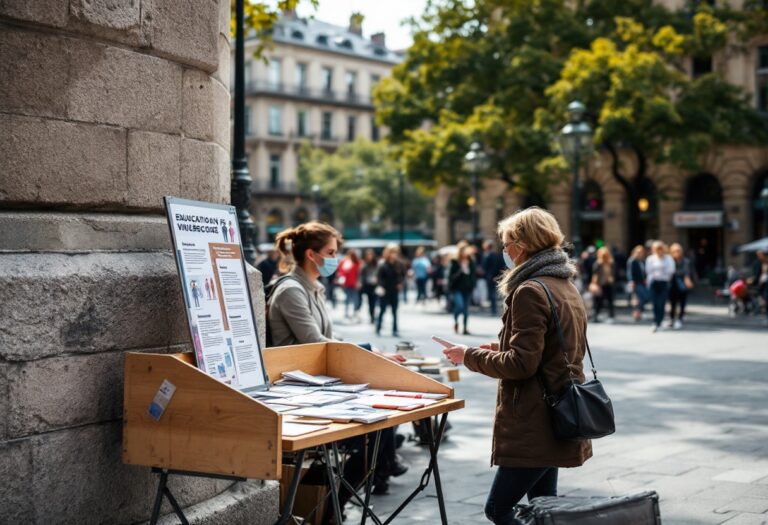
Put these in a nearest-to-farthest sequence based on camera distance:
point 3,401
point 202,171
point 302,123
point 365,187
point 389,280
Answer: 1. point 3,401
2. point 202,171
3. point 389,280
4. point 365,187
5. point 302,123

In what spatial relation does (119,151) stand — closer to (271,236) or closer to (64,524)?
(64,524)

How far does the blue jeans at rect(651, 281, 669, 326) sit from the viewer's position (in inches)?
770

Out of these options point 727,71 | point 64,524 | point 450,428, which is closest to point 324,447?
point 64,524

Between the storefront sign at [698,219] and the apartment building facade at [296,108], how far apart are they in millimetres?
36061

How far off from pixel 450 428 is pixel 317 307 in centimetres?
320

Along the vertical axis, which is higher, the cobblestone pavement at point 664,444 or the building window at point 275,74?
the building window at point 275,74

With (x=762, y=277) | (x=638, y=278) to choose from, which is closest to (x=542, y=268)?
(x=638, y=278)

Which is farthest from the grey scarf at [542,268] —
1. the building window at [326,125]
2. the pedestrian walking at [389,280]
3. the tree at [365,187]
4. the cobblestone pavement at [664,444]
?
the building window at [326,125]

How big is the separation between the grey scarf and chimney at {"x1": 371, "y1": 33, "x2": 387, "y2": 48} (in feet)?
273

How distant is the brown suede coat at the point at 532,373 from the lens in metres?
4.30

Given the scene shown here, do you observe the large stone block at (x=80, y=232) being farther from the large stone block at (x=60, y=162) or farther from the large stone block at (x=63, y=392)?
the large stone block at (x=63, y=392)

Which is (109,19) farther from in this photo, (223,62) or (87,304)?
(87,304)

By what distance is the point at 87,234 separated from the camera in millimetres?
4645

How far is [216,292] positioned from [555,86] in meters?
27.0
